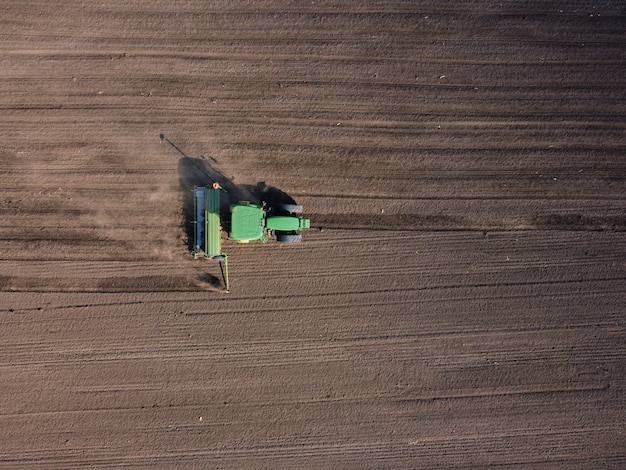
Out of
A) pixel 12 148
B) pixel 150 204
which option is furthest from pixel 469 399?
pixel 12 148

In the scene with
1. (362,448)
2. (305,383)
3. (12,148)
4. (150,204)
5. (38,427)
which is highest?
(12,148)

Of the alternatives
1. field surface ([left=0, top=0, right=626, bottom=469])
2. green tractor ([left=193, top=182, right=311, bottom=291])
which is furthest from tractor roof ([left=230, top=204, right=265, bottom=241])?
field surface ([left=0, top=0, right=626, bottom=469])

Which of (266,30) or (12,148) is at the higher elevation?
(266,30)

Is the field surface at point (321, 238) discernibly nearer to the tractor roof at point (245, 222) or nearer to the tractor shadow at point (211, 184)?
the tractor shadow at point (211, 184)

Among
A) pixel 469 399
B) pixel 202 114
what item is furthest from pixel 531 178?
pixel 202 114

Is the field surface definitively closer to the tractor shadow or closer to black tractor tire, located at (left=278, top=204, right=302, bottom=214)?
the tractor shadow

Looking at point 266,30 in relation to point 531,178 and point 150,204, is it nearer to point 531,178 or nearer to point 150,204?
point 150,204
